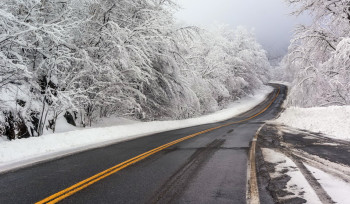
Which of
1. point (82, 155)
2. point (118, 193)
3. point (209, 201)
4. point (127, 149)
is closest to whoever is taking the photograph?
point (209, 201)

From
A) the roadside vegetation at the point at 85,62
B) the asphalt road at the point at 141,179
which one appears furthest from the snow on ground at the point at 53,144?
the roadside vegetation at the point at 85,62

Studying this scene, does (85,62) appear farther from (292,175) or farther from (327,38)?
(327,38)

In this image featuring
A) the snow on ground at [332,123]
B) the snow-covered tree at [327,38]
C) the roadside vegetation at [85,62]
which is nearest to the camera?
the roadside vegetation at [85,62]

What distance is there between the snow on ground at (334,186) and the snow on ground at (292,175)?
0.83 ft

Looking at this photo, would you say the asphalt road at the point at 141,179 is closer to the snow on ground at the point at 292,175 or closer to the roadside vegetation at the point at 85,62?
the snow on ground at the point at 292,175

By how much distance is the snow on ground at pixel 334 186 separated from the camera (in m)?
4.05

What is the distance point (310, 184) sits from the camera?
4707 millimetres

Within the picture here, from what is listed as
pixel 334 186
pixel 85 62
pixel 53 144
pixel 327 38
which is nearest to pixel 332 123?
pixel 327 38

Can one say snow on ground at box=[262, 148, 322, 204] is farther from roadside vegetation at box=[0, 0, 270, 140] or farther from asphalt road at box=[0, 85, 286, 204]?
roadside vegetation at box=[0, 0, 270, 140]

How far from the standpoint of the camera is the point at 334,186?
4.60 metres

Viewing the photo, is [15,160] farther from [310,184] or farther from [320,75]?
[320,75]

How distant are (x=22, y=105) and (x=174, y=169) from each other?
742 cm

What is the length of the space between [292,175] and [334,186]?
825mm

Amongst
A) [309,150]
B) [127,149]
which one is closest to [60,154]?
[127,149]
